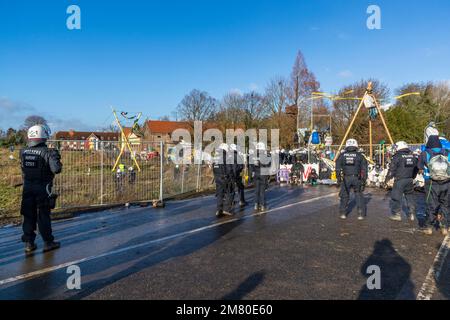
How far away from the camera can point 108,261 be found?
552 cm

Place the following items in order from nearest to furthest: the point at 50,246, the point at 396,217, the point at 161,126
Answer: the point at 50,246 < the point at 396,217 < the point at 161,126

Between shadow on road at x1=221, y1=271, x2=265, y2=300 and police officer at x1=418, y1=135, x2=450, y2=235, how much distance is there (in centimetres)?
472

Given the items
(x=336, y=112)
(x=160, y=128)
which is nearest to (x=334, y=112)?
(x=336, y=112)

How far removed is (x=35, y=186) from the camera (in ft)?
20.2

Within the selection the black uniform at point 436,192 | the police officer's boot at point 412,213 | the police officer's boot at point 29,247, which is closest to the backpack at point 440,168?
the black uniform at point 436,192

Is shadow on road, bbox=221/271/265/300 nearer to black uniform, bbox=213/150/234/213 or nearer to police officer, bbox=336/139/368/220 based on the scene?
black uniform, bbox=213/150/234/213

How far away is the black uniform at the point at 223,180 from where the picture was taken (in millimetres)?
9500

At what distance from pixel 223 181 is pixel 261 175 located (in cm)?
133

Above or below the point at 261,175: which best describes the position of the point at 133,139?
above

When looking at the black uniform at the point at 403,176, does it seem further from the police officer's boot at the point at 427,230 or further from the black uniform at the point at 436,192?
the police officer's boot at the point at 427,230

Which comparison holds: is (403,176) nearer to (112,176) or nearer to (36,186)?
(36,186)

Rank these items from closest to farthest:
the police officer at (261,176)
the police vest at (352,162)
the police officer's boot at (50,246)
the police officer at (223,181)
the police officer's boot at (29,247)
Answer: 1. the police officer's boot at (29,247)
2. the police officer's boot at (50,246)
3. the police vest at (352,162)
4. the police officer at (223,181)
5. the police officer at (261,176)

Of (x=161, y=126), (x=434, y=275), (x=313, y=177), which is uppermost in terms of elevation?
(x=161, y=126)

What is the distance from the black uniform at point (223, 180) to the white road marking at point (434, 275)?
5.14 m
